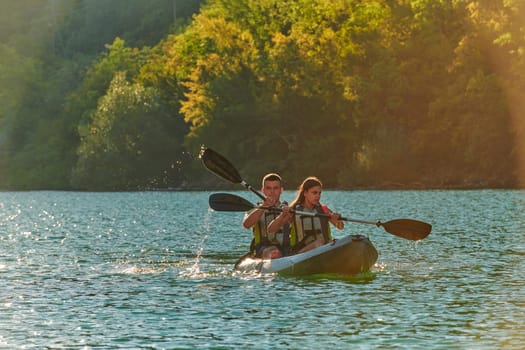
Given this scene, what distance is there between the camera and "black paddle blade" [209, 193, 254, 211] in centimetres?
1956

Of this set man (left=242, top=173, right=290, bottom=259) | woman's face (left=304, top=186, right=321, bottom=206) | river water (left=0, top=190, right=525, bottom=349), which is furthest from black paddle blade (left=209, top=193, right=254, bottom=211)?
woman's face (left=304, top=186, right=321, bottom=206)

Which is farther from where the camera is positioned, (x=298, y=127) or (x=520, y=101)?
(x=298, y=127)

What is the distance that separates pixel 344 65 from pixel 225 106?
34.4 ft

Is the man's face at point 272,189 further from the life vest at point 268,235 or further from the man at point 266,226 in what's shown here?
the life vest at point 268,235

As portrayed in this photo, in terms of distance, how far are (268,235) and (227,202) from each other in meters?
1.01

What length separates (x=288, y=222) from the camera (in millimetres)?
18281

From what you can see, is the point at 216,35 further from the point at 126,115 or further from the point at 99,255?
the point at 99,255

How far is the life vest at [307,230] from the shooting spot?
18.5 m

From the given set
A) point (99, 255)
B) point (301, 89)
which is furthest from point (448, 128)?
point (99, 255)

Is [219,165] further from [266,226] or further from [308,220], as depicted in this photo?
[308,220]

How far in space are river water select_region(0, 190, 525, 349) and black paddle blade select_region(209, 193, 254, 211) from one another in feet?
4.23

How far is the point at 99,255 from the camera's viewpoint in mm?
25844

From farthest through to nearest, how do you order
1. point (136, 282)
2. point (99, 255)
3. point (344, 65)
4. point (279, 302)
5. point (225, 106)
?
point (225, 106) < point (344, 65) < point (99, 255) < point (136, 282) < point (279, 302)

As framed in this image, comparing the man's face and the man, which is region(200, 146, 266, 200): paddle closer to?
the man
